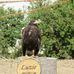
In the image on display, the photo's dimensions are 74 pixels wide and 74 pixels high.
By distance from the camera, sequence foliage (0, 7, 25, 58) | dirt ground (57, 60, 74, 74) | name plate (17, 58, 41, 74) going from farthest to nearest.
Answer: foliage (0, 7, 25, 58) → dirt ground (57, 60, 74, 74) → name plate (17, 58, 41, 74)

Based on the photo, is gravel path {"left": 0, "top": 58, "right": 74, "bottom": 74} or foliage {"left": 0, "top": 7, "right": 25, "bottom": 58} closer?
gravel path {"left": 0, "top": 58, "right": 74, "bottom": 74}

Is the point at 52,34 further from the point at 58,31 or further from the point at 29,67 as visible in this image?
the point at 29,67

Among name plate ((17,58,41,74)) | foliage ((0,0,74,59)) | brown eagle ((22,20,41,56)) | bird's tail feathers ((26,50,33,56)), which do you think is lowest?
foliage ((0,0,74,59))

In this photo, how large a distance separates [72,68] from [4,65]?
Result: 6.21 ft

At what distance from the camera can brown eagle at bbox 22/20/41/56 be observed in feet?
25.0

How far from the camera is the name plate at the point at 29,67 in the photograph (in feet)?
23.8

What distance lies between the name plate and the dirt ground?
5.45 metres

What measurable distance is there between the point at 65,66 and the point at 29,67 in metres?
5.63

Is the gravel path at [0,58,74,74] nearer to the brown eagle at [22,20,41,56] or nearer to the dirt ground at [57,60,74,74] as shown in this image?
the dirt ground at [57,60,74,74]

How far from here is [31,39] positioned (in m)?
7.68

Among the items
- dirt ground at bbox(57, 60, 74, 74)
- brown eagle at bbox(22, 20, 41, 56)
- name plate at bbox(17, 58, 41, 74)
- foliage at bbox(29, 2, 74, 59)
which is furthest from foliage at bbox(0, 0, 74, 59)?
name plate at bbox(17, 58, 41, 74)

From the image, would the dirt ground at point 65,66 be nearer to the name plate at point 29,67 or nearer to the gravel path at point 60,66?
the gravel path at point 60,66

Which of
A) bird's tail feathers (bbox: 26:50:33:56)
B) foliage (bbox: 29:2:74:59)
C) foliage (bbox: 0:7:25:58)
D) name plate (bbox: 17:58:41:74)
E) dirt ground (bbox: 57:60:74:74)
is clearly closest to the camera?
name plate (bbox: 17:58:41:74)

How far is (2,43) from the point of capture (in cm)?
1869
